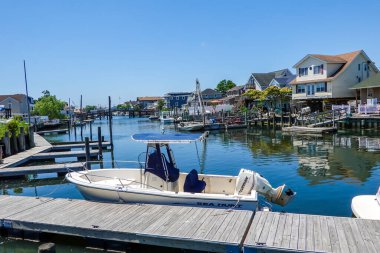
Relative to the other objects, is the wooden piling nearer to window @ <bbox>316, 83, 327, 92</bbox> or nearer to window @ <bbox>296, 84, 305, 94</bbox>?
window @ <bbox>316, 83, 327, 92</bbox>

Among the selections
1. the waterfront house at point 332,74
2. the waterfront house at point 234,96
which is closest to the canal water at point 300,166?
the waterfront house at point 332,74

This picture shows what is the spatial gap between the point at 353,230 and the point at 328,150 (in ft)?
68.4

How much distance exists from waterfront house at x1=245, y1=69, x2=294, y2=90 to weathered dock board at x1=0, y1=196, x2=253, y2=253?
65.7m

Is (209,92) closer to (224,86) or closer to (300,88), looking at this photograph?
(224,86)

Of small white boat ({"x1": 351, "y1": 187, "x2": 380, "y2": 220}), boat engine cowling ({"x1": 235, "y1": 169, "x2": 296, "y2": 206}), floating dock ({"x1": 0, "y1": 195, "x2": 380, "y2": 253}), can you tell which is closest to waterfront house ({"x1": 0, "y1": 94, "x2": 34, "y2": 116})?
floating dock ({"x1": 0, "y1": 195, "x2": 380, "y2": 253})

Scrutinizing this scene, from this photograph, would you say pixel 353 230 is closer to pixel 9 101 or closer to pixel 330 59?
pixel 330 59

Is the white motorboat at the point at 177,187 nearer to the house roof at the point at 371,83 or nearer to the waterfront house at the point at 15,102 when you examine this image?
the house roof at the point at 371,83

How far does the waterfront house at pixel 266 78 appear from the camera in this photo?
7469 cm

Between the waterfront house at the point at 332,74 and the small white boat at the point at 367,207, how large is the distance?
40.4m

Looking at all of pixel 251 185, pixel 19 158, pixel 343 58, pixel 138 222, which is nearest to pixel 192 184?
pixel 251 185

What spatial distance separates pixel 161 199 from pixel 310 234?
4.76 meters

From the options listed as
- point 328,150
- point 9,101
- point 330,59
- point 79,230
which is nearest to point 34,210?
point 79,230

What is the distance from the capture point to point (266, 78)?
79875mm

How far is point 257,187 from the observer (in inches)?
445
